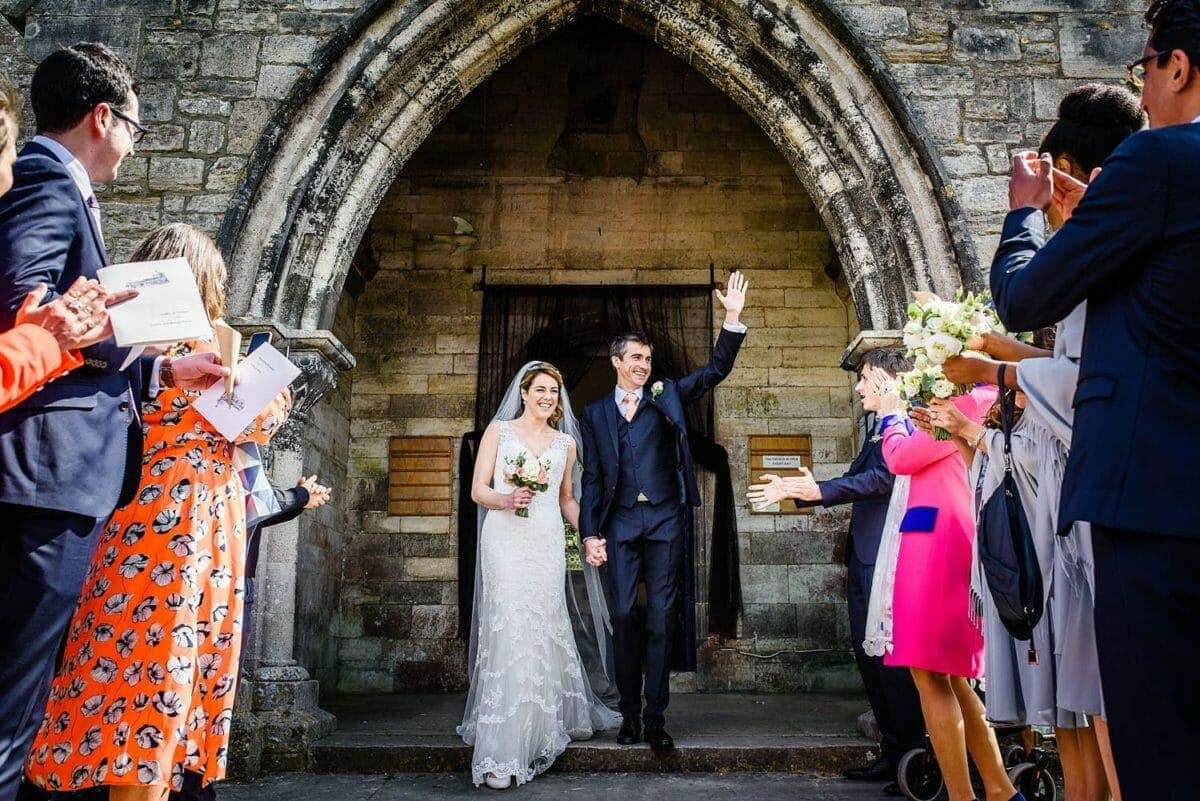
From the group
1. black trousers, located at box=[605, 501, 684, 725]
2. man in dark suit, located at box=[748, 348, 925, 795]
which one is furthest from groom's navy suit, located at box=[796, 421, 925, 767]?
black trousers, located at box=[605, 501, 684, 725]

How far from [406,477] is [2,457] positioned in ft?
18.0

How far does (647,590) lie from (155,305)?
2921mm

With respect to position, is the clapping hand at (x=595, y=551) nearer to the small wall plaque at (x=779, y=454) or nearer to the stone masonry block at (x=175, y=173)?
the stone masonry block at (x=175, y=173)

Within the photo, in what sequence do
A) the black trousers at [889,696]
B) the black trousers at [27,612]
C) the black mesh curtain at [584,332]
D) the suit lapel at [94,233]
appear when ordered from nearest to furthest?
the black trousers at [27,612] → the suit lapel at [94,233] → the black trousers at [889,696] → the black mesh curtain at [584,332]

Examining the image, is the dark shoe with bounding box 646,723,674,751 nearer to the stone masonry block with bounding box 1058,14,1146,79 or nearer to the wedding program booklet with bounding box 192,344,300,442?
the wedding program booklet with bounding box 192,344,300,442

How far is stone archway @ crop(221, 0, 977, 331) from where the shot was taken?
16.2 ft

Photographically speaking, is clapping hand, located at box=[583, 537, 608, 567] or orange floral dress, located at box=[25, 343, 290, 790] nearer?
orange floral dress, located at box=[25, 343, 290, 790]

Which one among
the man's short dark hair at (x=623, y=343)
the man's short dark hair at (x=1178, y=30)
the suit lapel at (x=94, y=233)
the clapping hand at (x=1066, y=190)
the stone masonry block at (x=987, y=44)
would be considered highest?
the stone masonry block at (x=987, y=44)

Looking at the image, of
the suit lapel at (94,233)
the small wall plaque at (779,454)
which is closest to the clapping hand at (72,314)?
the suit lapel at (94,233)

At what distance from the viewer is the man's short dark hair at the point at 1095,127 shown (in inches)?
93.3

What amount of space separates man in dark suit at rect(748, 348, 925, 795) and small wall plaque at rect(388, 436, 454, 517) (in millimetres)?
3684

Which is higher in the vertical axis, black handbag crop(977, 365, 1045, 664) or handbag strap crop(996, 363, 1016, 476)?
handbag strap crop(996, 363, 1016, 476)

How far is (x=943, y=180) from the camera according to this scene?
4.93 metres

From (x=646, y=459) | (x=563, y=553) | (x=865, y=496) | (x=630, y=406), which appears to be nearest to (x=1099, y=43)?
(x=865, y=496)
